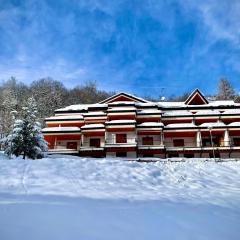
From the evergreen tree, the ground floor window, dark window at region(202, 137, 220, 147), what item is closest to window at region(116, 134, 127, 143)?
the ground floor window

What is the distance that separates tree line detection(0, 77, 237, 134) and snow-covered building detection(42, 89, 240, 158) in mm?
25321

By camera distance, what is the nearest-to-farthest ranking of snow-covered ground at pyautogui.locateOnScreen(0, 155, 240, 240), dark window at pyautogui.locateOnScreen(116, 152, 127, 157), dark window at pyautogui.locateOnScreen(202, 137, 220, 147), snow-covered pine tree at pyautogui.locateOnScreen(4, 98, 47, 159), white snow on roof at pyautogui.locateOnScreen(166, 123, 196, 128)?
1. snow-covered ground at pyautogui.locateOnScreen(0, 155, 240, 240)
2. snow-covered pine tree at pyautogui.locateOnScreen(4, 98, 47, 159)
3. dark window at pyautogui.locateOnScreen(116, 152, 127, 157)
4. white snow on roof at pyautogui.locateOnScreen(166, 123, 196, 128)
5. dark window at pyautogui.locateOnScreen(202, 137, 220, 147)

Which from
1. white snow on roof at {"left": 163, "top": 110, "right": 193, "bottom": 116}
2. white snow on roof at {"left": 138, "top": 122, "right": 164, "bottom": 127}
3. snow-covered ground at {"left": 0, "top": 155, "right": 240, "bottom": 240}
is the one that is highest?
white snow on roof at {"left": 163, "top": 110, "right": 193, "bottom": 116}

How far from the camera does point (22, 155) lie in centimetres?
2819

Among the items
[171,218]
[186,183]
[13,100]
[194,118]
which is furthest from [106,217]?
[13,100]

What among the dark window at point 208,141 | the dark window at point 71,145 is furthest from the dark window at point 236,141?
the dark window at point 71,145

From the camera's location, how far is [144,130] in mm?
40469

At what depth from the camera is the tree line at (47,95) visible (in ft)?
241

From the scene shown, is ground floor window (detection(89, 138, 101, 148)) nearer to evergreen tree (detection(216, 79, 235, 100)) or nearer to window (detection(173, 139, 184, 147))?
window (detection(173, 139, 184, 147))

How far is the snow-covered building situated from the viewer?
Answer: 3809 centimetres

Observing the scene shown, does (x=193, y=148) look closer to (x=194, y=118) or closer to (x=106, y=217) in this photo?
(x=194, y=118)

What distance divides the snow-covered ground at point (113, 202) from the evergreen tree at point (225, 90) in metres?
61.4

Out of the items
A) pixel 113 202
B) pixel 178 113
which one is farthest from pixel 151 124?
pixel 113 202

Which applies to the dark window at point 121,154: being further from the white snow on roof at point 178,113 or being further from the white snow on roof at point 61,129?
the white snow on roof at point 178,113
